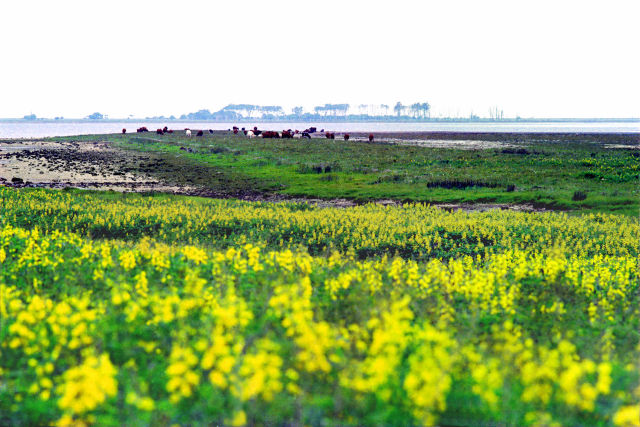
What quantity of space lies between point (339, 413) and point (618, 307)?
8149mm

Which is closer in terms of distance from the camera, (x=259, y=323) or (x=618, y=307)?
(x=259, y=323)

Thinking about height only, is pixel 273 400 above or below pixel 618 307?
above

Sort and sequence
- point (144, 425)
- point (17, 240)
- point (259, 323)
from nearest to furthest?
point (144, 425) → point (259, 323) → point (17, 240)

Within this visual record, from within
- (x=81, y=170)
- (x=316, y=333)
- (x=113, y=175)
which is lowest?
(x=316, y=333)

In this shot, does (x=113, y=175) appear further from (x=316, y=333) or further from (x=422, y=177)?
(x=316, y=333)

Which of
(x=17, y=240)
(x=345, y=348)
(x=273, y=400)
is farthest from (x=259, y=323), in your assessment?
(x=17, y=240)

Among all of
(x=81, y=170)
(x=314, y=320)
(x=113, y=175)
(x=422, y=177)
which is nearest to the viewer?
(x=314, y=320)

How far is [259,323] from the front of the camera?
7148 millimetres

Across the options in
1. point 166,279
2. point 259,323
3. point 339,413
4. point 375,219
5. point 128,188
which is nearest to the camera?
point 339,413

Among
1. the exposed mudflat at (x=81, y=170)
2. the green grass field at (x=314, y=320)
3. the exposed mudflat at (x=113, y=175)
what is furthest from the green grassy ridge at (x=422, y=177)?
the green grass field at (x=314, y=320)

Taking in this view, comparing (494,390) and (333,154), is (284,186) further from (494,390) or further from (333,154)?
(494,390)

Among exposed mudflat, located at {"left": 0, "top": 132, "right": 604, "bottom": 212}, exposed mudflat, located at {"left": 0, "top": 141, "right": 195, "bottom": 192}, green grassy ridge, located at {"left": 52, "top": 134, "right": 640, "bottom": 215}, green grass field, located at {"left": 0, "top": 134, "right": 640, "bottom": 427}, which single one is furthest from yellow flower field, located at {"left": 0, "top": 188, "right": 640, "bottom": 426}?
exposed mudflat, located at {"left": 0, "top": 141, "right": 195, "bottom": 192}

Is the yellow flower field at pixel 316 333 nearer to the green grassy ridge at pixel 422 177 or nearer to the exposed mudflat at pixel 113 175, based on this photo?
the green grassy ridge at pixel 422 177

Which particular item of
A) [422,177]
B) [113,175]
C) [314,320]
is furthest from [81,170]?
[314,320]
